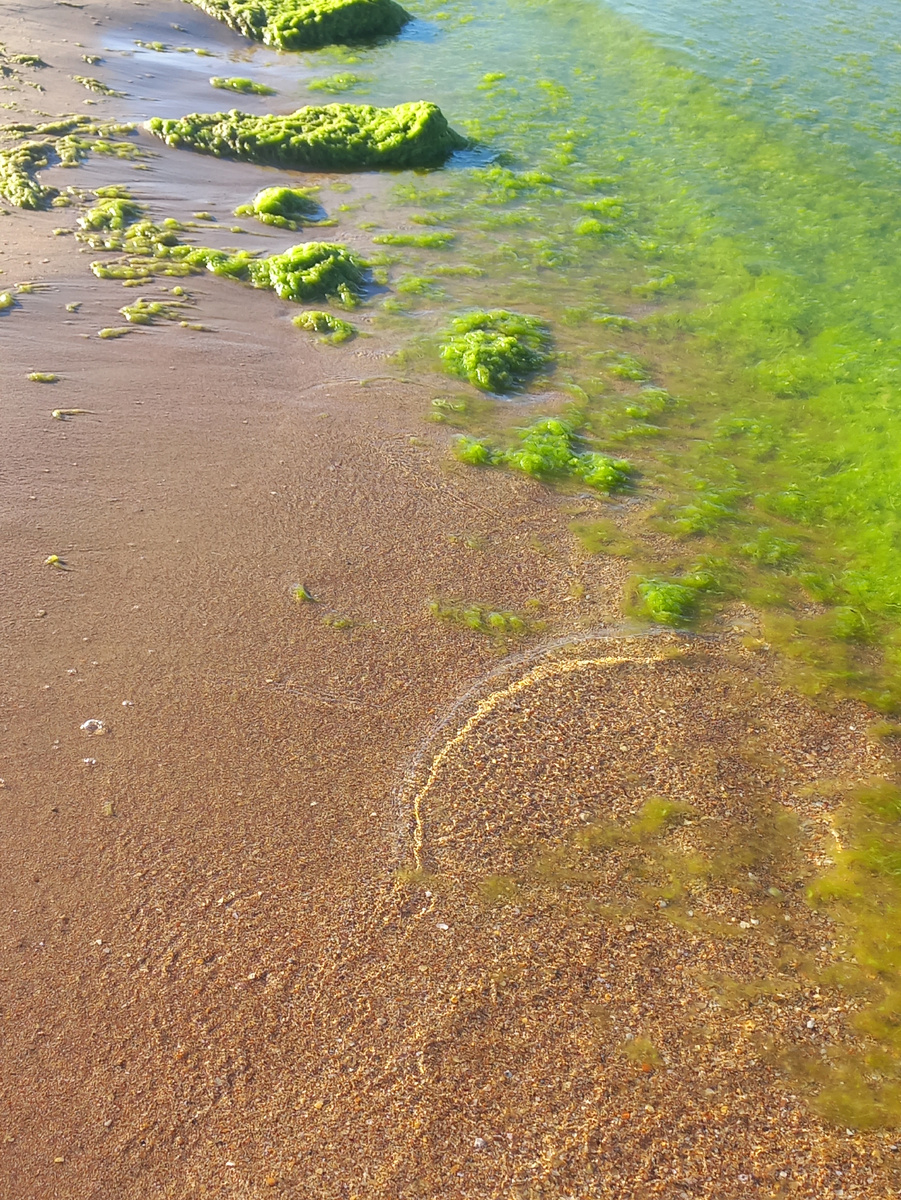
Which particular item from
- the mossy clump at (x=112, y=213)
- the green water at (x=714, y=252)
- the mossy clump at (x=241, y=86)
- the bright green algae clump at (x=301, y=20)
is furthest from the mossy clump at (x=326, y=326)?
the bright green algae clump at (x=301, y=20)

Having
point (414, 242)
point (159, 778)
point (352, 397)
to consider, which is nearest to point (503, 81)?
point (414, 242)

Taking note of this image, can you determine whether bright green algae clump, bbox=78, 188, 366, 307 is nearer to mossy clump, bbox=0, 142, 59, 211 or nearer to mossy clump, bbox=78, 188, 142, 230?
mossy clump, bbox=78, 188, 142, 230

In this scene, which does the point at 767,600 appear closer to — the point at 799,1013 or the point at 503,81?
the point at 799,1013

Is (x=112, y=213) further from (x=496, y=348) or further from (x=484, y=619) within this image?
(x=484, y=619)

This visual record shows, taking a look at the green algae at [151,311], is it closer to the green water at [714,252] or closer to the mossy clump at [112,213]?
the mossy clump at [112,213]

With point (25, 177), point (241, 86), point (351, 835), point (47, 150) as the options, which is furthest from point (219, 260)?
point (351, 835)
